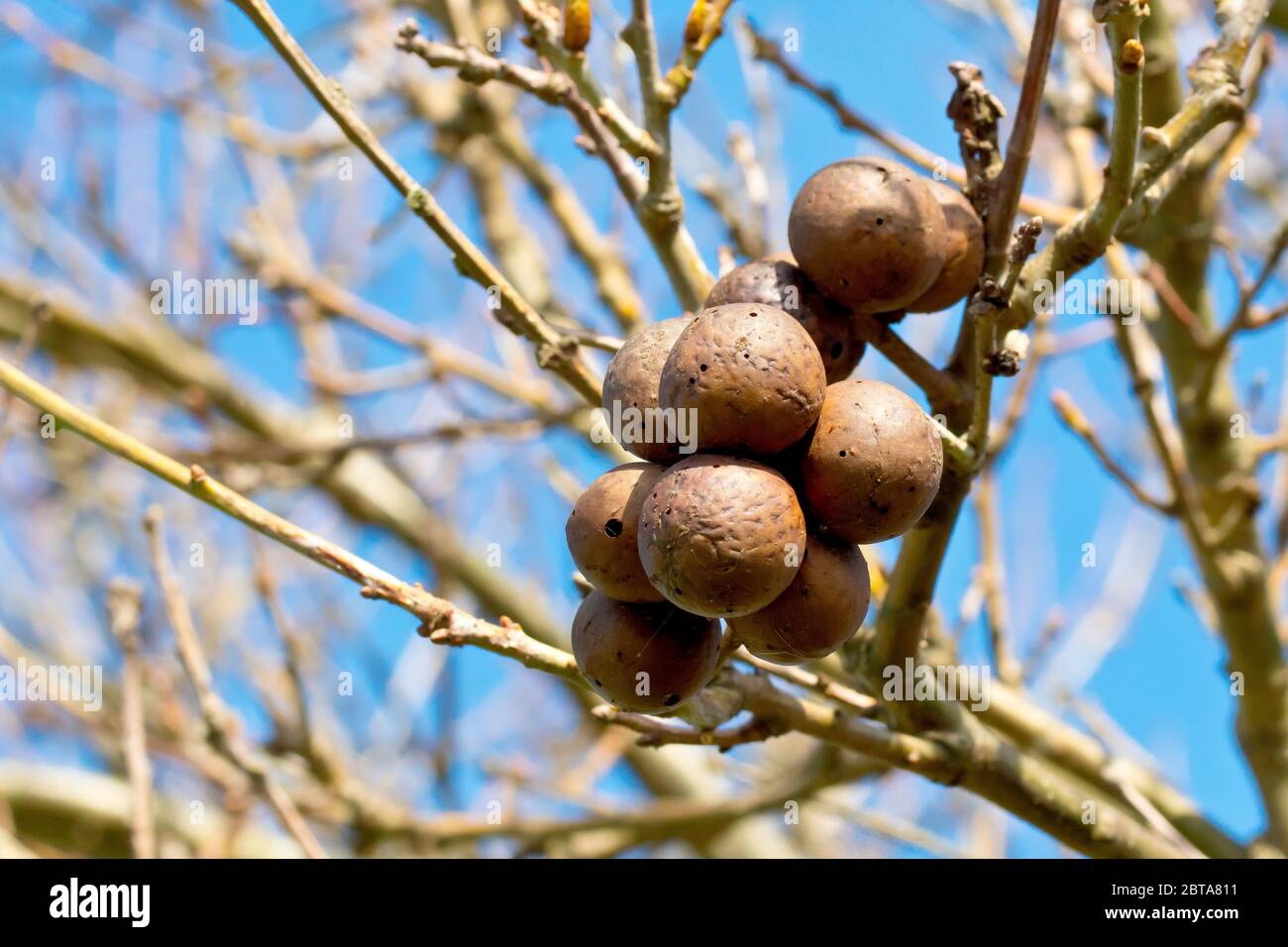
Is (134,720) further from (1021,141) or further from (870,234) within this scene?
(1021,141)

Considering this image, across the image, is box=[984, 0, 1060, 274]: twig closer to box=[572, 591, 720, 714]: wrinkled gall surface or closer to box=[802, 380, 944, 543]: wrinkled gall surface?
box=[802, 380, 944, 543]: wrinkled gall surface

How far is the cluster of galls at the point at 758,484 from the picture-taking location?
4.90ft

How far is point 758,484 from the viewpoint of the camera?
1508 millimetres

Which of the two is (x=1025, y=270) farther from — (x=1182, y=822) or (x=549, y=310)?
(x=549, y=310)

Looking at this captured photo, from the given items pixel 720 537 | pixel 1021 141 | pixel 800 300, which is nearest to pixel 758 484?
pixel 720 537

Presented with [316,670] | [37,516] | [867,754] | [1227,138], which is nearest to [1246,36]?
[1227,138]

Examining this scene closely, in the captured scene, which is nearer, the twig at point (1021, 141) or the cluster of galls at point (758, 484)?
the cluster of galls at point (758, 484)

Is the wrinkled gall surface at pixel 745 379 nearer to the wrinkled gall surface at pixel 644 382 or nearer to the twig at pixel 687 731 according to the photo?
the wrinkled gall surface at pixel 644 382

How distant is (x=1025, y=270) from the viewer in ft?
6.16

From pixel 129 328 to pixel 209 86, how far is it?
103cm

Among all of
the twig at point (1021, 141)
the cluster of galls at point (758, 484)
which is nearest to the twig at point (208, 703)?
the cluster of galls at point (758, 484)

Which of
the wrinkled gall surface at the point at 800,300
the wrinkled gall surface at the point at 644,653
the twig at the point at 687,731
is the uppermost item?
the wrinkled gall surface at the point at 800,300

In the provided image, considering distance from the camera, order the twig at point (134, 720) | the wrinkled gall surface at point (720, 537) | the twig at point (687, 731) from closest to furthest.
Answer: the wrinkled gall surface at point (720, 537) → the twig at point (687, 731) → the twig at point (134, 720)

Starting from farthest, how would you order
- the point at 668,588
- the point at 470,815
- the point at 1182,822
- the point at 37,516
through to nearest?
the point at 37,516 < the point at 470,815 < the point at 1182,822 < the point at 668,588
